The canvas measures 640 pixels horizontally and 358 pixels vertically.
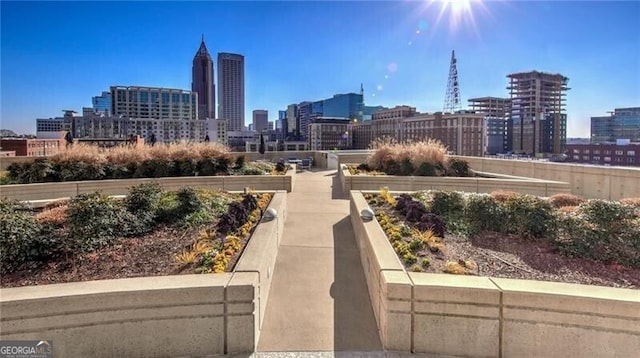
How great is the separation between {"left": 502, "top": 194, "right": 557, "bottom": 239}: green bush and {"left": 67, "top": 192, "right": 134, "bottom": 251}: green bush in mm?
5583

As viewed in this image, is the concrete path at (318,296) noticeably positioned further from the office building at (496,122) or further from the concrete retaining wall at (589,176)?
the office building at (496,122)

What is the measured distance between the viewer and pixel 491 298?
2949mm

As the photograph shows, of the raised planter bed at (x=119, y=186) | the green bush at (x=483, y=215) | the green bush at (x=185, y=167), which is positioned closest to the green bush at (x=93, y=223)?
the raised planter bed at (x=119, y=186)

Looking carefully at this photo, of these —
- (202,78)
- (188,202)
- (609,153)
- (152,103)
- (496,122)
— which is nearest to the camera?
(188,202)

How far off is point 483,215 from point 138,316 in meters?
4.83

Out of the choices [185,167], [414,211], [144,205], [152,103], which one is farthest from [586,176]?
[152,103]

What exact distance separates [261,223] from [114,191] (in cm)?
660

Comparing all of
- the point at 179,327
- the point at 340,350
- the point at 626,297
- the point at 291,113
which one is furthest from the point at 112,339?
the point at 291,113

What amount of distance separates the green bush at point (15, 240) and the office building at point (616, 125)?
55052 mm

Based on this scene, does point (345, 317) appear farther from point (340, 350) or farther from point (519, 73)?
point (519, 73)

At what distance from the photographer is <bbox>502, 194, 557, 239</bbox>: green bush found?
493 centimetres

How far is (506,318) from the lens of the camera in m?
2.95

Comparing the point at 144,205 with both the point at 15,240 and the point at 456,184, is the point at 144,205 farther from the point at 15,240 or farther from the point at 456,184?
the point at 456,184

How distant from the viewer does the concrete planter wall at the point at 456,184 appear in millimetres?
9405
